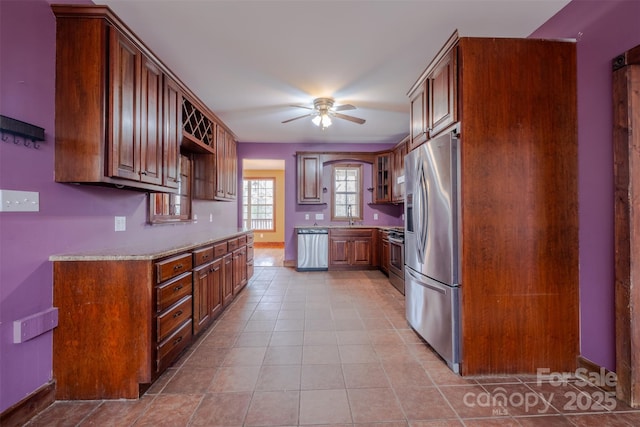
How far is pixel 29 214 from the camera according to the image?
1.62 meters

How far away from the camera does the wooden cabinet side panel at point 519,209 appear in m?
2.00

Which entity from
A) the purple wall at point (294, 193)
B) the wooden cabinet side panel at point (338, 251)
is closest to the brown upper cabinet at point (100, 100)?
the purple wall at point (294, 193)

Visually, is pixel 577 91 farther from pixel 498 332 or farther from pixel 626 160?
pixel 498 332

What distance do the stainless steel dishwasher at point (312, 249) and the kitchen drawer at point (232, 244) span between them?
1.91 meters

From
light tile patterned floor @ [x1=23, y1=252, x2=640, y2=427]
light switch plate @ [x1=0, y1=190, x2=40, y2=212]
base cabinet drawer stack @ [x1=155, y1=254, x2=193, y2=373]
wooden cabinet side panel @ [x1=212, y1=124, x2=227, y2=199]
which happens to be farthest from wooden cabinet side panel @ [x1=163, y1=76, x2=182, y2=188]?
light tile patterned floor @ [x1=23, y1=252, x2=640, y2=427]

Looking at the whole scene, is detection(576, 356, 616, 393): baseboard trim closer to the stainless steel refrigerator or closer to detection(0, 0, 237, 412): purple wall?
the stainless steel refrigerator

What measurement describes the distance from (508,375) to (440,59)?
2.41 meters

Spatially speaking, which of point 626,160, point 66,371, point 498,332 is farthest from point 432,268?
point 66,371

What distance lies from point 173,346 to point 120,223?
3.69ft

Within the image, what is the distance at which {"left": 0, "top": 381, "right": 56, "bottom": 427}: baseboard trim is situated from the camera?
1.49 meters

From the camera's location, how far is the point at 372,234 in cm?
558

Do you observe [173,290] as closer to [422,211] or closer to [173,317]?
[173,317]

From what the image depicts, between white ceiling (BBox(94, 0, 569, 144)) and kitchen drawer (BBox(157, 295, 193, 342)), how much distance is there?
2.19 m

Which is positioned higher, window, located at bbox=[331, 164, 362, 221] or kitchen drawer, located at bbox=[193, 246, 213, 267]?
window, located at bbox=[331, 164, 362, 221]
